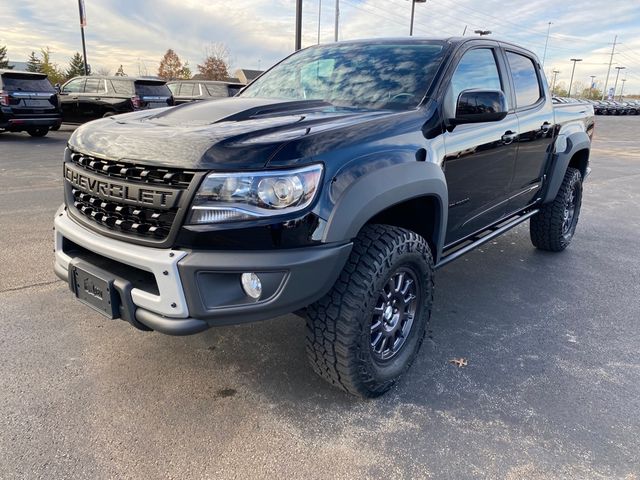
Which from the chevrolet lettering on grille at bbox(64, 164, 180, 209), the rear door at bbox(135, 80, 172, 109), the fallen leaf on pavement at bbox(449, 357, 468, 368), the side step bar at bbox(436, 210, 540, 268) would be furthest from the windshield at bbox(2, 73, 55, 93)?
the fallen leaf on pavement at bbox(449, 357, 468, 368)

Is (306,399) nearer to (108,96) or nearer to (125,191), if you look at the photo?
(125,191)

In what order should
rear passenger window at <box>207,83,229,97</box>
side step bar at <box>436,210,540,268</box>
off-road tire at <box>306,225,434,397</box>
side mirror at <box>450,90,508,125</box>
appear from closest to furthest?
1. off-road tire at <box>306,225,434,397</box>
2. side mirror at <box>450,90,508,125</box>
3. side step bar at <box>436,210,540,268</box>
4. rear passenger window at <box>207,83,229,97</box>

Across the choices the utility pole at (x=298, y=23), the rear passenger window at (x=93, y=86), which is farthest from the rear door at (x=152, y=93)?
the utility pole at (x=298, y=23)

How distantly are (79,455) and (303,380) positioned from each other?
43.4 inches

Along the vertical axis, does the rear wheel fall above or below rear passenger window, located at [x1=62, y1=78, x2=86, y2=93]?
below

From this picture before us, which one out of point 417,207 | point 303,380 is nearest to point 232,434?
point 303,380

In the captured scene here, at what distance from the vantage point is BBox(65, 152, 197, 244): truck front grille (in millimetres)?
2018

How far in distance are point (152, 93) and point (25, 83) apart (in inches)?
118

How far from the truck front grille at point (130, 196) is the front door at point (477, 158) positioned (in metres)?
1.55

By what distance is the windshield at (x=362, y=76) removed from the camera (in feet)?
9.61

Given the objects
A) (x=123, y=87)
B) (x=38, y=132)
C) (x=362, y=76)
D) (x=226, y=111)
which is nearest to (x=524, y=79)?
(x=362, y=76)

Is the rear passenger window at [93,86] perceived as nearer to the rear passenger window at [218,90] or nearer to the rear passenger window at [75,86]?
the rear passenger window at [75,86]

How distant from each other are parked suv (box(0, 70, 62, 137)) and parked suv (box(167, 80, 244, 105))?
12.1 ft

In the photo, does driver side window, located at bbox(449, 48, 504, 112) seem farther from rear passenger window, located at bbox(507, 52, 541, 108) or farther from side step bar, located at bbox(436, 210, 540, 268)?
side step bar, located at bbox(436, 210, 540, 268)
